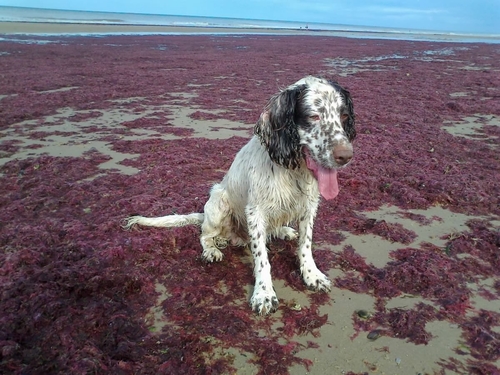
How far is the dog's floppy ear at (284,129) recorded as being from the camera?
330cm

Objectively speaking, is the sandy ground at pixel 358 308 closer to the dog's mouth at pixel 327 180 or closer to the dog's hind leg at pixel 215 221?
the dog's hind leg at pixel 215 221

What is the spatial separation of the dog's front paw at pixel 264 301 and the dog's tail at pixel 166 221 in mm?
1515

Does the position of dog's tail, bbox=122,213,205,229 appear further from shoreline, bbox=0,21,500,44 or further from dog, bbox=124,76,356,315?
shoreline, bbox=0,21,500,44

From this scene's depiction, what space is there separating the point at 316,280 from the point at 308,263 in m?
0.20

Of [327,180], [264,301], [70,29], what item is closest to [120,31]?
[70,29]

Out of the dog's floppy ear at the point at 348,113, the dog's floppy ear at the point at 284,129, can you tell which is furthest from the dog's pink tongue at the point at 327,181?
the dog's floppy ear at the point at 348,113

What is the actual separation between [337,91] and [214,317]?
93.7 inches

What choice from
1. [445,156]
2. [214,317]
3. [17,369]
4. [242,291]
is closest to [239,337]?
[214,317]

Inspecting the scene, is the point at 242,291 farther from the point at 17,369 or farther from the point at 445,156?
the point at 445,156

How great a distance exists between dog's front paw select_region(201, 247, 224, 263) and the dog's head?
4.65 ft

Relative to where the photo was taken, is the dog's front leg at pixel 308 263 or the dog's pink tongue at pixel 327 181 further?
the dog's front leg at pixel 308 263

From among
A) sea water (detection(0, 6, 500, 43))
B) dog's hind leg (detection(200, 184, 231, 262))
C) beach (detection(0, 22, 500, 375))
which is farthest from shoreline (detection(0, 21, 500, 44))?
dog's hind leg (detection(200, 184, 231, 262))

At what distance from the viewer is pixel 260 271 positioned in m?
3.70

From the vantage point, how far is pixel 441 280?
12.4ft
